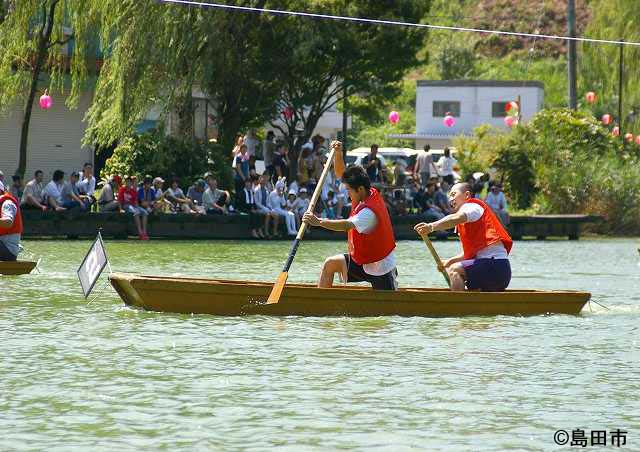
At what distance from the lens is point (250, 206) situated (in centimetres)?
3591

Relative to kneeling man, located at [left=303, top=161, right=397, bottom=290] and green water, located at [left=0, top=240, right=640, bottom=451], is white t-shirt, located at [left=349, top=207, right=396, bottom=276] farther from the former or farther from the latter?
green water, located at [left=0, top=240, right=640, bottom=451]

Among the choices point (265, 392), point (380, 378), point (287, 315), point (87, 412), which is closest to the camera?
point (87, 412)

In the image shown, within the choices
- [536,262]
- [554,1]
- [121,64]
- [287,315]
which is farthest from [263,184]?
[554,1]

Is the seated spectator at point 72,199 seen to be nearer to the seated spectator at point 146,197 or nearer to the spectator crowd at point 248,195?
the spectator crowd at point 248,195

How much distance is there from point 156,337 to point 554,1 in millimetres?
135310

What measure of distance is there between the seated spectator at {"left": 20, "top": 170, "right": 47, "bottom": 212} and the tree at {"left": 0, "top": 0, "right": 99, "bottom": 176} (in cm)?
171

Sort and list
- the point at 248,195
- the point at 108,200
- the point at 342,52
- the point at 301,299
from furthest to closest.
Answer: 1. the point at 342,52
2. the point at 248,195
3. the point at 108,200
4. the point at 301,299

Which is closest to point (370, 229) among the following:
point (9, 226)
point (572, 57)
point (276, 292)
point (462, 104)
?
point (276, 292)

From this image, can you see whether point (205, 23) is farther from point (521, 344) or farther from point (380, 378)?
point (380, 378)

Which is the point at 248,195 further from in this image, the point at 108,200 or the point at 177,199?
the point at 108,200

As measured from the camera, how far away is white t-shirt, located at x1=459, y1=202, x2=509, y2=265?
17000mm

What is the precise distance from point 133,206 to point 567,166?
50.1 feet

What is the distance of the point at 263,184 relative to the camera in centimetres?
3559

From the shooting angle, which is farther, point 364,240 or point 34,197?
point 34,197
